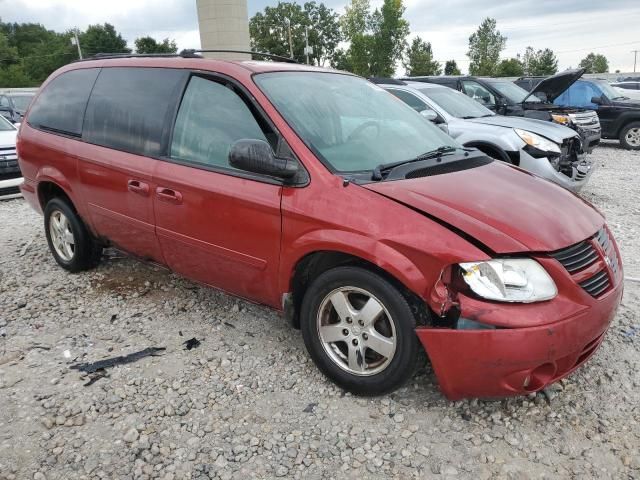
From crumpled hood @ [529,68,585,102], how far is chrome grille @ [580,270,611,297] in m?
7.37

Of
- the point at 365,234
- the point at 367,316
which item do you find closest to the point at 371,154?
the point at 365,234

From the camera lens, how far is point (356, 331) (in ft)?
8.96

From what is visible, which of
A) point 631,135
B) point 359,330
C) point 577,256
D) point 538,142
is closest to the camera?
Result: point 577,256

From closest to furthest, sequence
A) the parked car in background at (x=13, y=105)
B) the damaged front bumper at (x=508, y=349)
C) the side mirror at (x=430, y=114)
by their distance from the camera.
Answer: the damaged front bumper at (x=508, y=349) < the side mirror at (x=430, y=114) < the parked car in background at (x=13, y=105)

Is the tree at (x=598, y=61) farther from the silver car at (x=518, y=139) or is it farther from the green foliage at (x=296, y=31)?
the silver car at (x=518, y=139)

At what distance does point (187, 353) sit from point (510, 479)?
200cm

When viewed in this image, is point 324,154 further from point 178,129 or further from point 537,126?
point 537,126

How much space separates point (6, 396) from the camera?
9.54 feet

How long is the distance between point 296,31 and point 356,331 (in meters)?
82.1

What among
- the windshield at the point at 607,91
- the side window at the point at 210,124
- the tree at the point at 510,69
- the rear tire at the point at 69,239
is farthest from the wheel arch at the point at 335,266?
the tree at the point at 510,69

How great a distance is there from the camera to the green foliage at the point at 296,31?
75.1 meters

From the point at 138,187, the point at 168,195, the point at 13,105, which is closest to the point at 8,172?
the point at 138,187

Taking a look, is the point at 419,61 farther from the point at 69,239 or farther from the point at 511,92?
the point at 69,239

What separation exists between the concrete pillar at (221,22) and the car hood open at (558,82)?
40.7 feet
